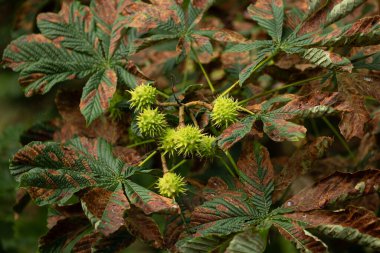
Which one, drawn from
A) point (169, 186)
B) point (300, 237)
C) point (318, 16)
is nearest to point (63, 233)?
point (169, 186)

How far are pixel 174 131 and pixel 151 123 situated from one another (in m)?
0.06

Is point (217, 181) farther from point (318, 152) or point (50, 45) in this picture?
point (50, 45)

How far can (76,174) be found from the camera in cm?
131

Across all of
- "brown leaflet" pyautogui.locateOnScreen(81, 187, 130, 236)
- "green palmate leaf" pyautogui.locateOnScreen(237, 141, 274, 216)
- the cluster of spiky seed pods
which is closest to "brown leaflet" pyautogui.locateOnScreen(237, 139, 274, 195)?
"green palmate leaf" pyautogui.locateOnScreen(237, 141, 274, 216)

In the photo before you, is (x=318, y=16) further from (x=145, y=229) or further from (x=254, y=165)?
(x=145, y=229)

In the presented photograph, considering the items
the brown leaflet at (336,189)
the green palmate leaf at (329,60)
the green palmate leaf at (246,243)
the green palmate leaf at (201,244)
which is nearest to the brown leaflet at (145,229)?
the green palmate leaf at (201,244)

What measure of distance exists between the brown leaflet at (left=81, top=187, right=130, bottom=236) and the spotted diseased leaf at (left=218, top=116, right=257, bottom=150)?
26 centimetres

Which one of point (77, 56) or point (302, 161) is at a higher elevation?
point (77, 56)

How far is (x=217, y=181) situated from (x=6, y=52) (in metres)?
0.74

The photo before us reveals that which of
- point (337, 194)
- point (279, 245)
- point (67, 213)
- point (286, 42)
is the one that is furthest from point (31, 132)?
point (279, 245)

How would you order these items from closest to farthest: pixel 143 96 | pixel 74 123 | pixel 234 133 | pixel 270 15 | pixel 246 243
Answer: pixel 246 243
pixel 234 133
pixel 143 96
pixel 270 15
pixel 74 123

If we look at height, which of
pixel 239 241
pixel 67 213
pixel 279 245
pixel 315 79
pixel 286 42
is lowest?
pixel 279 245

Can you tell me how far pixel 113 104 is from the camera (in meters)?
1.58

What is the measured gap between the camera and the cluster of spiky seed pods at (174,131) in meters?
1.32
